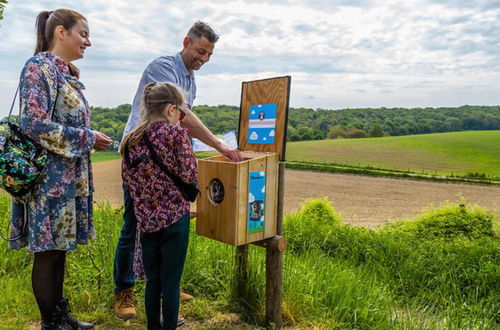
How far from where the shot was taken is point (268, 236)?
9.96 feet

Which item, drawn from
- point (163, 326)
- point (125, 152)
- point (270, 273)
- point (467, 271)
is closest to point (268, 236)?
point (270, 273)

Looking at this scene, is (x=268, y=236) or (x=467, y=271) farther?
(x=467, y=271)

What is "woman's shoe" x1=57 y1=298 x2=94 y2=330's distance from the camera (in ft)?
9.14

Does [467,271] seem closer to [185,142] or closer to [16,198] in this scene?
[185,142]

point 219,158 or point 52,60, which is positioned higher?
point 52,60

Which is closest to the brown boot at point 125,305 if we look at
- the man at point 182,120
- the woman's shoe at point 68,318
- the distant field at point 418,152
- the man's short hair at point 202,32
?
the man at point 182,120

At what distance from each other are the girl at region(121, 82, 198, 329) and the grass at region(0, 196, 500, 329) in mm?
814

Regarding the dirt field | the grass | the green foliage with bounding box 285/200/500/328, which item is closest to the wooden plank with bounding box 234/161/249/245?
the grass

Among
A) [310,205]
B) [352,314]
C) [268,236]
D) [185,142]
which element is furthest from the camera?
[310,205]

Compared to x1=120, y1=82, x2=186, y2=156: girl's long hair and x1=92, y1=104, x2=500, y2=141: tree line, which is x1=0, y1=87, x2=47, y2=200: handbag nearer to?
x1=120, y1=82, x2=186, y2=156: girl's long hair

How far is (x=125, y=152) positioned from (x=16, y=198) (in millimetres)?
713

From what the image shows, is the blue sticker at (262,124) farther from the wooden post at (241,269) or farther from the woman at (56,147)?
the woman at (56,147)

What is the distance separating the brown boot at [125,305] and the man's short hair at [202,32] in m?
1.89

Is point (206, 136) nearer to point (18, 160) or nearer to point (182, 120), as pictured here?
point (182, 120)
